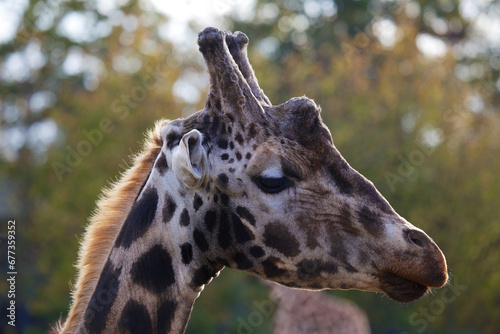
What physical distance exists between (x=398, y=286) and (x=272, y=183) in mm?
871

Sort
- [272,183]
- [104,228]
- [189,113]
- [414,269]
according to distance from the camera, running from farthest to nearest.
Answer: [189,113]
[104,228]
[272,183]
[414,269]

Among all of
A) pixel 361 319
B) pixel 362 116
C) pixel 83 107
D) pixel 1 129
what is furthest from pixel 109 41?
pixel 361 319

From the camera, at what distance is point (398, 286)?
363 cm

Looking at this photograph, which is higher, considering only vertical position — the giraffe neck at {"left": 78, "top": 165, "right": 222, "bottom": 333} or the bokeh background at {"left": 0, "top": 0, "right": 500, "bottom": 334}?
the giraffe neck at {"left": 78, "top": 165, "right": 222, "bottom": 333}

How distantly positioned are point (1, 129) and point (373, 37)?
13295 mm

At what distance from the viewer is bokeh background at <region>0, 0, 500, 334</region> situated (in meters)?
18.9

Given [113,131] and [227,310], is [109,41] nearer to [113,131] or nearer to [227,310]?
[113,131]

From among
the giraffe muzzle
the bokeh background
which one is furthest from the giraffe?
the bokeh background

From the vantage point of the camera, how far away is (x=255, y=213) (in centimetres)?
376

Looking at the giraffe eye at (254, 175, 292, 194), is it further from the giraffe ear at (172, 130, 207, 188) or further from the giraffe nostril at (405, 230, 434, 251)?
the giraffe nostril at (405, 230, 434, 251)

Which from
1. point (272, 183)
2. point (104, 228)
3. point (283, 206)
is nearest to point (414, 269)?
point (283, 206)

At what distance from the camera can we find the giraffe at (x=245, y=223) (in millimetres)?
3662

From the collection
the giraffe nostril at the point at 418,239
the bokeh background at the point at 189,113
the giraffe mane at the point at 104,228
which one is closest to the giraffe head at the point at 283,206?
the giraffe nostril at the point at 418,239

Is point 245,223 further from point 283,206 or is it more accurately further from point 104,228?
point 104,228
